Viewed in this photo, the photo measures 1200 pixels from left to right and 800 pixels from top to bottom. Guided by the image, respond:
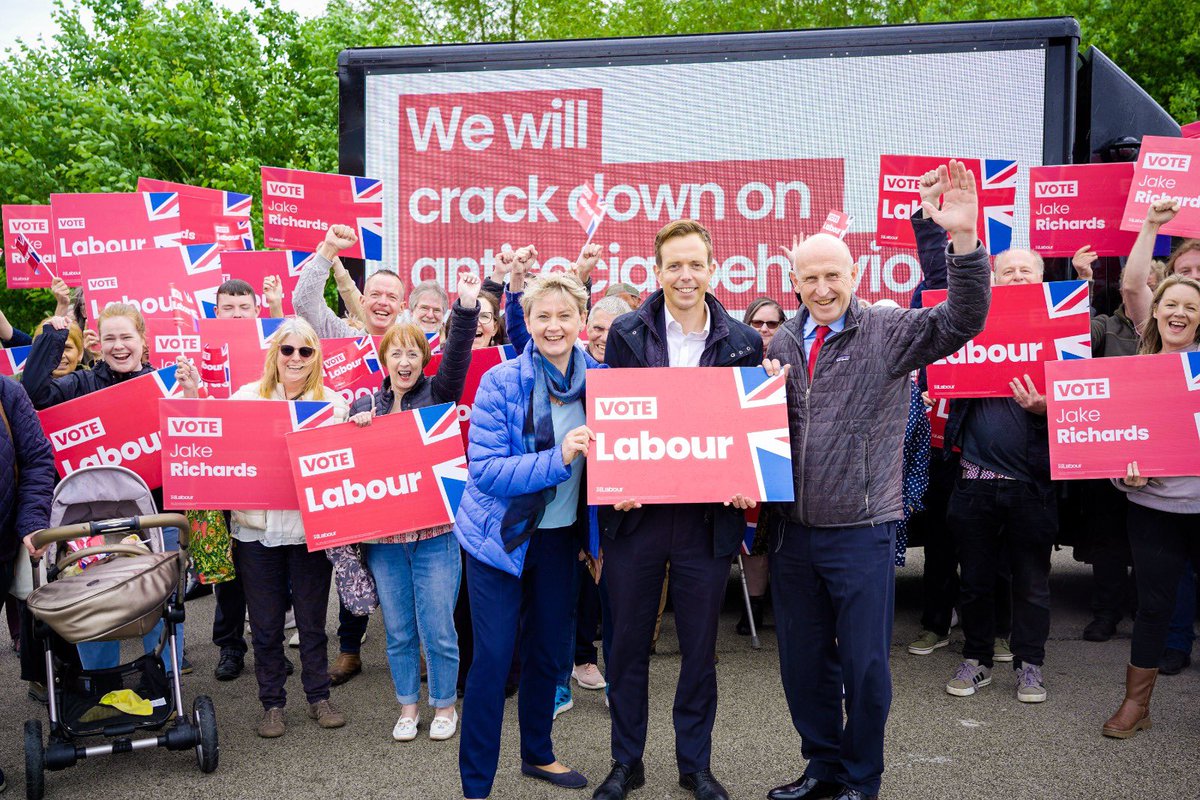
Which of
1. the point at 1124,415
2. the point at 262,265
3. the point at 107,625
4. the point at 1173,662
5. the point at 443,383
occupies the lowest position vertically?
the point at 1173,662

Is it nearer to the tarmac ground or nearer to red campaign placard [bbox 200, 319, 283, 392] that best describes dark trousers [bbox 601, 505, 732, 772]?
the tarmac ground

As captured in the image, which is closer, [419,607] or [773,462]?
[773,462]

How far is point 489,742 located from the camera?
13.2 ft

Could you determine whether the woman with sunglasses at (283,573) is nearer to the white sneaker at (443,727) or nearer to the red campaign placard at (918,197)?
the white sneaker at (443,727)

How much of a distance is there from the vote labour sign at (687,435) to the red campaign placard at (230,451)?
1747 millimetres

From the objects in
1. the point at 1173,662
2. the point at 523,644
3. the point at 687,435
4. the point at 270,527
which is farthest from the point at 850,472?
the point at 1173,662

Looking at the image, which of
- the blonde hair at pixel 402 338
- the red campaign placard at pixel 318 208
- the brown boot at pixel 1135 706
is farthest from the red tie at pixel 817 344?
the red campaign placard at pixel 318 208

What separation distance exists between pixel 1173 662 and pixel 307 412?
16.2 ft

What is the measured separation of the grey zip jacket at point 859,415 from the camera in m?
3.86

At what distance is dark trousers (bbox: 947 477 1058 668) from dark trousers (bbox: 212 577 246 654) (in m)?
4.05

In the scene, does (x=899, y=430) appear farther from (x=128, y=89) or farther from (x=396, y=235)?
(x=128, y=89)

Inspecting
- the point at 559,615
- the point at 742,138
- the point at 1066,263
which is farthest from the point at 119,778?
the point at 1066,263

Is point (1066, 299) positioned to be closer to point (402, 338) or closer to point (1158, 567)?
point (1158, 567)

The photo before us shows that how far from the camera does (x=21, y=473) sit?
464cm
